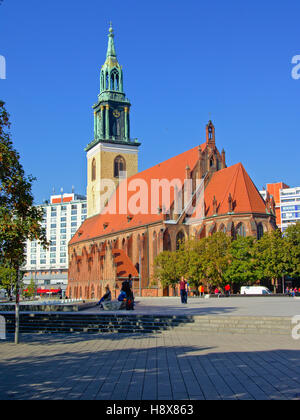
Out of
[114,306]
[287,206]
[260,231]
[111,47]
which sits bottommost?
[114,306]

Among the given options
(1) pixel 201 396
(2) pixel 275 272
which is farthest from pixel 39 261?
(1) pixel 201 396

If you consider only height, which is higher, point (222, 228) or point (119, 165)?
point (119, 165)

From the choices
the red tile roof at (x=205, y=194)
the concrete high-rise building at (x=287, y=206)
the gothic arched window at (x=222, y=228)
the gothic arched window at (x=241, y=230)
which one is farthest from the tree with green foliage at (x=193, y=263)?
the concrete high-rise building at (x=287, y=206)

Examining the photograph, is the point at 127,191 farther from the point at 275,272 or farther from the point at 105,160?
the point at 275,272

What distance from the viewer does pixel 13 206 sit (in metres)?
19.3

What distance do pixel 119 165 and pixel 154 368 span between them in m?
76.2

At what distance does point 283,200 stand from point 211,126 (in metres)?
87.7

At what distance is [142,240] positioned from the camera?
67625 mm

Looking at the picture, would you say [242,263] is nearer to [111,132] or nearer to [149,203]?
[149,203]

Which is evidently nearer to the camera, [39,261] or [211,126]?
[211,126]

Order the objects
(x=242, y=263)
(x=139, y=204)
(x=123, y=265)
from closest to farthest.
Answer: (x=242, y=263) → (x=123, y=265) → (x=139, y=204)

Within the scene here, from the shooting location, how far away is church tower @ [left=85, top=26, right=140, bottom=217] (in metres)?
84.9

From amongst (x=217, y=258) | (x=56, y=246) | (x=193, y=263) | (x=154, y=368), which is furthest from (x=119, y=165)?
(x=56, y=246)

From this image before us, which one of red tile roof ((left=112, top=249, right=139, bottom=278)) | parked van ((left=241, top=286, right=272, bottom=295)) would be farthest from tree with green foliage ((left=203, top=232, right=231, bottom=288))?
red tile roof ((left=112, top=249, right=139, bottom=278))
